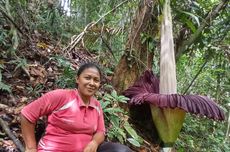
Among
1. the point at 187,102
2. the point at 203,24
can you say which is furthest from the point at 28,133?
the point at 203,24

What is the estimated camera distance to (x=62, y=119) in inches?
110

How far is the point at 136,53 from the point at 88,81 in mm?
1844

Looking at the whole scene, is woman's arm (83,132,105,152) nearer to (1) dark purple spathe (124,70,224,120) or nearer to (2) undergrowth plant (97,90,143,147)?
(2) undergrowth plant (97,90,143,147)

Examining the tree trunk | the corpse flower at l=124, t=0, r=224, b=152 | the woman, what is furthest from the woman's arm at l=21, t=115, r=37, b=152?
the tree trunk

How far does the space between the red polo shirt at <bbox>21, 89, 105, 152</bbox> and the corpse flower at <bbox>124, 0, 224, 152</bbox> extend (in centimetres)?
111

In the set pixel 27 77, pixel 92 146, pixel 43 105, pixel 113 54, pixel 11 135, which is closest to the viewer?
pixel 43 105

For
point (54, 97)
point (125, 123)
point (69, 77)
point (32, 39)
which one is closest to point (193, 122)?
point (125, 123)

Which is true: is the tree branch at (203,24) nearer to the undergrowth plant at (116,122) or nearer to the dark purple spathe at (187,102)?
the dark purple spathe at (187,102)

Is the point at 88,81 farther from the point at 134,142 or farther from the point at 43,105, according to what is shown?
the point at 134,142

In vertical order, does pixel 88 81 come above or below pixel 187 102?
above

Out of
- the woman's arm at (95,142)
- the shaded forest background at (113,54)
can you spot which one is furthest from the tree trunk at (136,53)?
the woman's arm at (95,142)

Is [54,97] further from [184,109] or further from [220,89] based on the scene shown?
[220,89]

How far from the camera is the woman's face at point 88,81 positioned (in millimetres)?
2930

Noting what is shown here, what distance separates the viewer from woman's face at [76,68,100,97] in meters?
2.93
